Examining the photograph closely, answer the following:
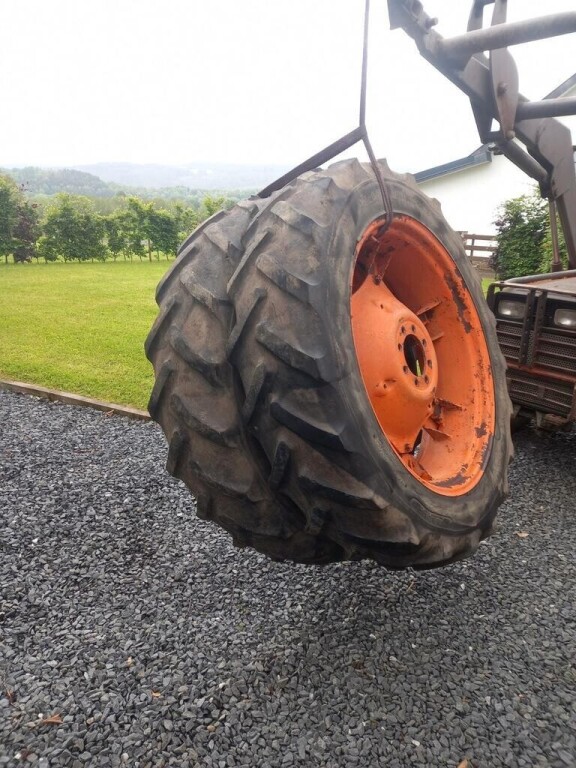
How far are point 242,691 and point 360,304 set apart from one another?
4.73ft

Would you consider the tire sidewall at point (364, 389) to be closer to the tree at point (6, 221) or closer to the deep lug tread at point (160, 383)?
the deep lug tread at point (160, 383)

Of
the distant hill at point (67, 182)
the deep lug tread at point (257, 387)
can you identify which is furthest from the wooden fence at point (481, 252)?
the distant hill at point (67, 182)

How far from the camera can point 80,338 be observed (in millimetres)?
7879

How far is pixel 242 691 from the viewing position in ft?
6.37

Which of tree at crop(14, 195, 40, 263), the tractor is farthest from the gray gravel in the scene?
tree at crop(14, 195, 40, 263)

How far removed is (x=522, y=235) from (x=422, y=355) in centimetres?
1544

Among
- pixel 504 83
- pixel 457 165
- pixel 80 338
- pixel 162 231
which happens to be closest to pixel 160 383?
pixel 504 83

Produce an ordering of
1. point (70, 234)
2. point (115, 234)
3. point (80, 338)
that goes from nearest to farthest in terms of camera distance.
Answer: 1. point (80, 338)
2. point (70, 234)
3. point (115, 234)

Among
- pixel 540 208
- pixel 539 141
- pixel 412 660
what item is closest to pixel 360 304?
pixel 412 660

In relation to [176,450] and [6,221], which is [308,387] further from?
[6,221]

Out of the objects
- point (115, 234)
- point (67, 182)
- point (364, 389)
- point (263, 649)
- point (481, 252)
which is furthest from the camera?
point (67, 182)

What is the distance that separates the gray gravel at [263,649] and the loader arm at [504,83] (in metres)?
2.13

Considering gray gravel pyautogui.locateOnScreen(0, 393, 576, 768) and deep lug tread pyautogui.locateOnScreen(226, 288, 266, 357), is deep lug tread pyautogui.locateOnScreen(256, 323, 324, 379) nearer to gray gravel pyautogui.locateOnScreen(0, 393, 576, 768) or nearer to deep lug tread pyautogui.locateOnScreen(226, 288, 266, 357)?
deep lug tread pyautogui.locateOnScreen(226, 288, 266, 357)

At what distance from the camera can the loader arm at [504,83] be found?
233 cm
